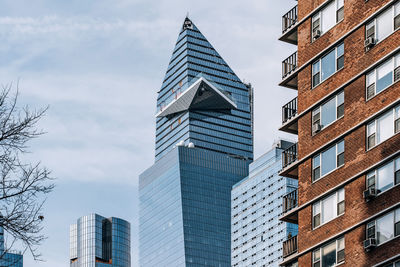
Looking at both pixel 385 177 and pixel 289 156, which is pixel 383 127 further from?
pixel 289 156

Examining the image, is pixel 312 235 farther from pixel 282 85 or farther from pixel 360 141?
pixel 282 85

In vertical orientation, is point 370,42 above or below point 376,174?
above

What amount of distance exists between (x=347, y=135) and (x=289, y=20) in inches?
500

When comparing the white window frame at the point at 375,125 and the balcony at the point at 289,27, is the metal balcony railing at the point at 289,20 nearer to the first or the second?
the balcony at the point at 289,27

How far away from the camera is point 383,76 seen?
5497cm

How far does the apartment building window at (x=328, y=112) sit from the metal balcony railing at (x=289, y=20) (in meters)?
8.03

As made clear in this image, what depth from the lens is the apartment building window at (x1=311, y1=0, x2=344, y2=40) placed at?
60062mm

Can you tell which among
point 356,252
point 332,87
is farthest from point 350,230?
point 332,87

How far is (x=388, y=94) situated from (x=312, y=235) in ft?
30.0

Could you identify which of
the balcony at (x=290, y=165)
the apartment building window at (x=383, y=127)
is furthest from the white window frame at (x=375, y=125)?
the balcony at (x=290, y=165)

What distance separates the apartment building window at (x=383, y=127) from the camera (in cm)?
5325

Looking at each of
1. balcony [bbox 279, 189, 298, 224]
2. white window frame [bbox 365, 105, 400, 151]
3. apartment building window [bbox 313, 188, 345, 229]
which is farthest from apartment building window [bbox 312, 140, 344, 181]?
balcony [bbox 279, 189, 298, 224]

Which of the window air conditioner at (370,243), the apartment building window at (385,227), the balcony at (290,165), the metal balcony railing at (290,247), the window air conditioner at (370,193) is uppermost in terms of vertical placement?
the balcony at (290,165)

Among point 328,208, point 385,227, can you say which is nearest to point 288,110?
point 328,208
